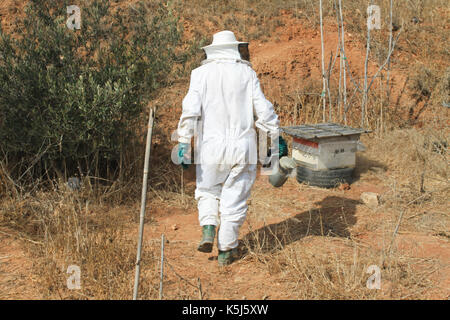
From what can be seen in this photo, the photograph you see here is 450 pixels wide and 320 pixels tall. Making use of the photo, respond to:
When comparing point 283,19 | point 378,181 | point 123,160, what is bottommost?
point 378,181

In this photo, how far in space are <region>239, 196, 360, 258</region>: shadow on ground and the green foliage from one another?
77.4 inches

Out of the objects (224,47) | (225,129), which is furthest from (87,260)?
(224,47)

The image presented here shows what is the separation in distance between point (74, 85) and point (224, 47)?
199 cm

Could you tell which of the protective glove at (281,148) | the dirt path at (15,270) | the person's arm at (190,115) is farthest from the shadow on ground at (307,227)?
the dirt path at (15,270)

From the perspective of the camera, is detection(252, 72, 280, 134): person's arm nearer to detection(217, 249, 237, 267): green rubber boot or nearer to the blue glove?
the blue glove

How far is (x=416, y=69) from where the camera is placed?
29.8 ft

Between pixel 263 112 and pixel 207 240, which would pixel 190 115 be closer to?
pixel 263 112

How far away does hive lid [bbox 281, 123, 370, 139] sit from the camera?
596 cm

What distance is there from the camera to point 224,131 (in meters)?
3.84

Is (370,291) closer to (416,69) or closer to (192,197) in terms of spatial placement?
(192,197)

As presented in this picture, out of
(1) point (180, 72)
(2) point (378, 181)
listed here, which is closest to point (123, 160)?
(1) point (180, 72)

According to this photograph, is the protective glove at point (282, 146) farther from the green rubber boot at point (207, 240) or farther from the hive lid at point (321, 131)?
the hive lid at point (321, 131)

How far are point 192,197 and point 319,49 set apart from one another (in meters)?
4.87

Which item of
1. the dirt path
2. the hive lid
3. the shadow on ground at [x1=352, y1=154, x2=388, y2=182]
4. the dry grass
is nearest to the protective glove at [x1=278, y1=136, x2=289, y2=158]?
the dry grass
